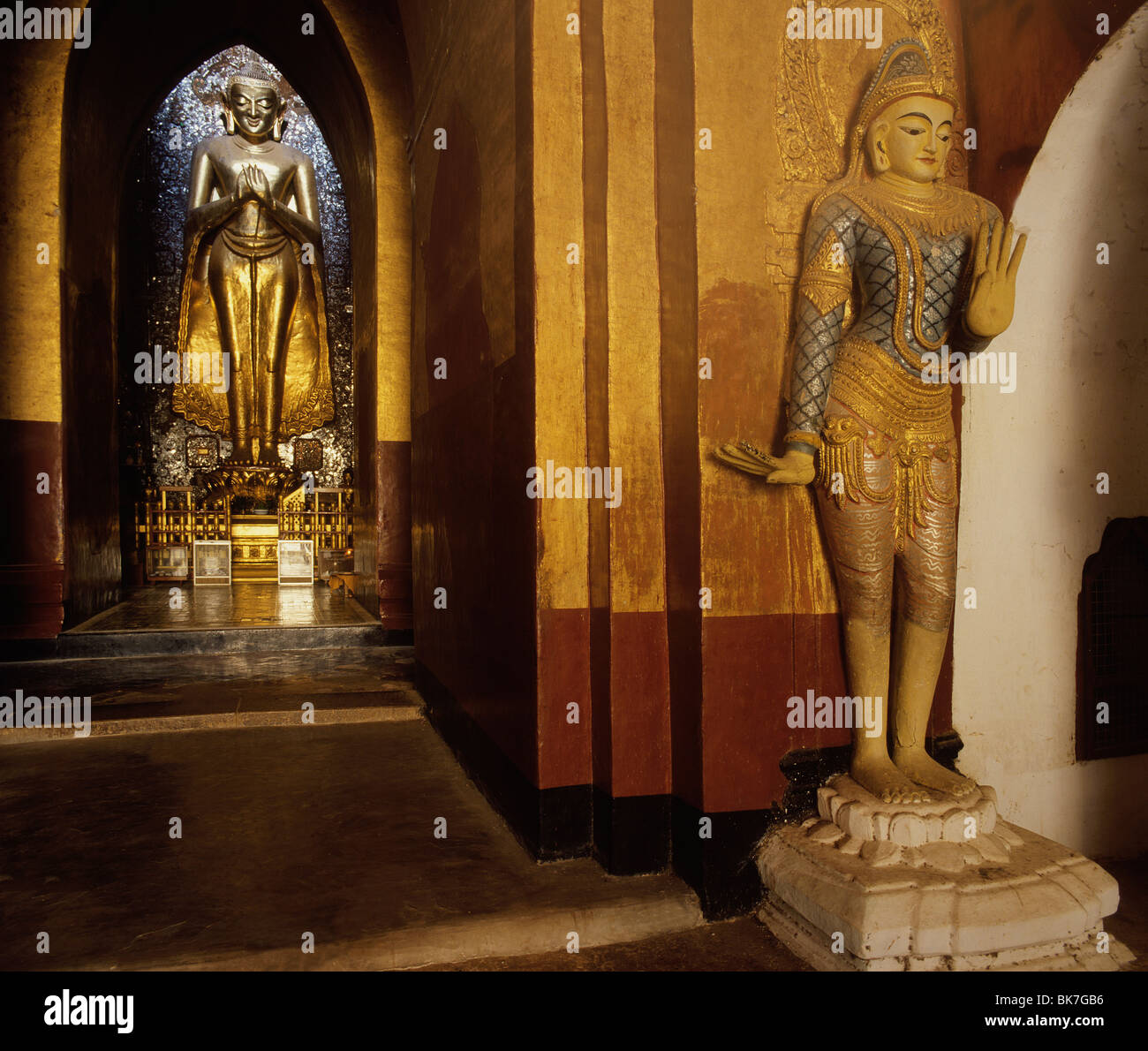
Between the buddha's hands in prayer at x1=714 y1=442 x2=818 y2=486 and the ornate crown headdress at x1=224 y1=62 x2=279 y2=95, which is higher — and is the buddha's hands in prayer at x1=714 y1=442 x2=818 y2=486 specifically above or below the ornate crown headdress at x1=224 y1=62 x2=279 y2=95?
below

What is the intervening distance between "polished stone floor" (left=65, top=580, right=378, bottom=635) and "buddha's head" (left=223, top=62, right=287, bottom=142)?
497 cm

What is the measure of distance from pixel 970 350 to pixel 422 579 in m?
2.90

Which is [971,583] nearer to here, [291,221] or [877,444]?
[877,444]

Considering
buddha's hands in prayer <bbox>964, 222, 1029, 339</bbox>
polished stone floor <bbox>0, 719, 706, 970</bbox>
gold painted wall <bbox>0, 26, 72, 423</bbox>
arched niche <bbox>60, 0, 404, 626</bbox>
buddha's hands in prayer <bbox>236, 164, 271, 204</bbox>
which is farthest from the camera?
buddha's hands in prayer <bbox>236, 164, 271, 204</bbox>

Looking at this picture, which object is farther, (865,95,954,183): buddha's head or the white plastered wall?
the white plastered wall

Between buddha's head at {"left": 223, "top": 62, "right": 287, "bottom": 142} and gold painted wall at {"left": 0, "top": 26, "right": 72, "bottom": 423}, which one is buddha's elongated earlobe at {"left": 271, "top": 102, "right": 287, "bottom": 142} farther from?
gold painted wall at {"left": 0, "top": 26, "right": 72, "bottom": 423}

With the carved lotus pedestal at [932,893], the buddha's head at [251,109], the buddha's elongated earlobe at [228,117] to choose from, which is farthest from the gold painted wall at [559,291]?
the buddha's elongated earlobe at [228,117]

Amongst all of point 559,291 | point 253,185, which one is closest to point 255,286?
point 253,185

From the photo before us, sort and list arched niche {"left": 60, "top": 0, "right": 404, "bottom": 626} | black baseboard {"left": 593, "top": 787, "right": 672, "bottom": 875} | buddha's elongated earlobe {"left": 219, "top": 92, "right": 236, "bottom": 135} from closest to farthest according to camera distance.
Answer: black baseboard {"left": 593, "top": 787, "right": 672, "bottom": 875}, arched niche {"left": 60, "top": 0, "right": 404, "bottom": 626}, buddha's elongated earlobe {"left": 219, "top": 92, "right": 236, "bottom": 135}

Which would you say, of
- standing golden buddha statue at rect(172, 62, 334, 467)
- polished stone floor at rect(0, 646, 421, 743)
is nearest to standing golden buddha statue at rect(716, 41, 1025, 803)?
polished stone floor at rect(0, 646, 421, 743)

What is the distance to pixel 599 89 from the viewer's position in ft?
8.33

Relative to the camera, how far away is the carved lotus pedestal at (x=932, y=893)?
1.90 m

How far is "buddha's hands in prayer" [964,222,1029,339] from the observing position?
84.3 inches
